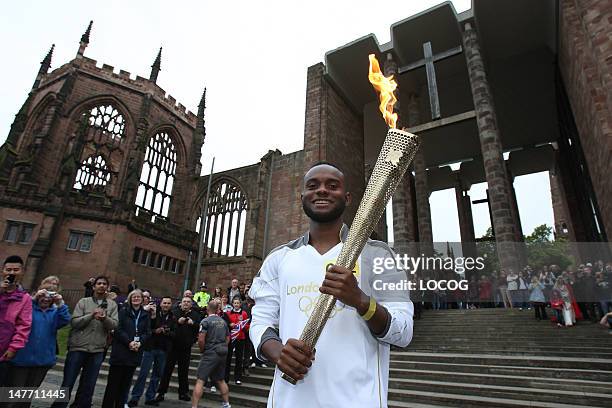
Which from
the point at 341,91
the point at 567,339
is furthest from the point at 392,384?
the point at 341,91

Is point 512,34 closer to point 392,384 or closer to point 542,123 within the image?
point 542,123

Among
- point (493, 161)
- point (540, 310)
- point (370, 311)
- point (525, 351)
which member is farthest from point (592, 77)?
point (370, 311)

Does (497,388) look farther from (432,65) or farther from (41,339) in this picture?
(432,65)

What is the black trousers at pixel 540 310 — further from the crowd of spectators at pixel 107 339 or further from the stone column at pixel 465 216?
the stone column at pixel 465 216

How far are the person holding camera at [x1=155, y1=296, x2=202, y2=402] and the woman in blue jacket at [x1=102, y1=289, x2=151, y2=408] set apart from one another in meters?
1.21

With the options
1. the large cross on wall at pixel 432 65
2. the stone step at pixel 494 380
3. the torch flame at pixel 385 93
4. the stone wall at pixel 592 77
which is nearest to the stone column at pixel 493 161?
the large cross on wall at pixel 432 65

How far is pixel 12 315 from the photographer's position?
143 inches

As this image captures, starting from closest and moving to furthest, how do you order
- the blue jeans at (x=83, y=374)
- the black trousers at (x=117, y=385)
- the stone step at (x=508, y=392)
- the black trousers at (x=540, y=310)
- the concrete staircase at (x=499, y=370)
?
1. the blue jeans at (x=83, y=374)
2. the black trousers at (x=117, y=385)
3. the stone step at (x=508, y=392)
4. the concrete staircase at (x=499, y=370)
5. the black trousers at (x=540, y=310)

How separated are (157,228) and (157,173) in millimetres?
5910

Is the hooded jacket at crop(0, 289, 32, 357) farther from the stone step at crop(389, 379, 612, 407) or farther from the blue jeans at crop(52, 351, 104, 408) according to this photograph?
the stone step at crop(389, 379, 612, 407)

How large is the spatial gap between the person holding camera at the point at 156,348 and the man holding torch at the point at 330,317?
5375 millimetres

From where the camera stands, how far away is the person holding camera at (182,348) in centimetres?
638

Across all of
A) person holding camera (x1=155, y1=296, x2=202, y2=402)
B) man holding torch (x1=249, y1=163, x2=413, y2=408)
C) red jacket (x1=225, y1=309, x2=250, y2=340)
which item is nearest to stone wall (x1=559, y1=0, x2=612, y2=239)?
man holding torch (x1=249, y1=163, x2=413, y2=408)

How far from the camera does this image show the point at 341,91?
19.3 metres
